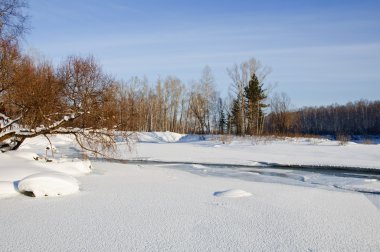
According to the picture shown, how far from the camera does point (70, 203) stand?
24.4 feet

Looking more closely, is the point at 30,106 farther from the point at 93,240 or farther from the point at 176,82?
the point at 176,82

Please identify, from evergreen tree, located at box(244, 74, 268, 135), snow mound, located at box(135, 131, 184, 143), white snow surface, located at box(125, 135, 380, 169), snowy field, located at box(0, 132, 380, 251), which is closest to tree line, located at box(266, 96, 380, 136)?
evergreen tree, located at box(244, 74, 268, 135)

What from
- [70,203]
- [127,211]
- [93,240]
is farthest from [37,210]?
[93,240]

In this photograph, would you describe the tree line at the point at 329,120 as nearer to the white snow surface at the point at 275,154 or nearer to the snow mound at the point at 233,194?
the white snow surface at the point at 275,154

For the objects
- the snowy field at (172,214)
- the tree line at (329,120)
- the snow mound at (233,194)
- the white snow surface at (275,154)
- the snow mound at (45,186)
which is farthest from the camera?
the tree line at (329,120)

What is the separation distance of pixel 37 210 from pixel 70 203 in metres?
0.72

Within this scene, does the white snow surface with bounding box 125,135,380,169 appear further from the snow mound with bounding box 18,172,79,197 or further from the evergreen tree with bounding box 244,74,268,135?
the evergreen tree with bounding box 244,74,268,135

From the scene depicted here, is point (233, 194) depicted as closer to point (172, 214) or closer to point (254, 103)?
point (172, 214)

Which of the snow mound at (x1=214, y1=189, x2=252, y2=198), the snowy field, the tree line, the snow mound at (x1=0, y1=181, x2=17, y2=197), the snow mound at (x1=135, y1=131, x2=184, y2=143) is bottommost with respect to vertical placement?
the snowy field

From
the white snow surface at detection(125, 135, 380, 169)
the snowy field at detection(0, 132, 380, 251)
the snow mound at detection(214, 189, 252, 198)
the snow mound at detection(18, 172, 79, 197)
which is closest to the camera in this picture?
the snowy field at detection(0, 132, 380, 251)

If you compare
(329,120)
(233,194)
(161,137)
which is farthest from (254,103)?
(329,120)

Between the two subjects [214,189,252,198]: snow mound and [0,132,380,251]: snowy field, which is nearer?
[0,132,380,251]: snowy field

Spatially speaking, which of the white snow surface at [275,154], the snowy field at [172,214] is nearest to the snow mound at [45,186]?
the snowy field at [172,214]

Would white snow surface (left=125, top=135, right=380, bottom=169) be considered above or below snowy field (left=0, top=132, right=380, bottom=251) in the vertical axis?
above
